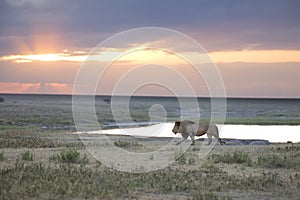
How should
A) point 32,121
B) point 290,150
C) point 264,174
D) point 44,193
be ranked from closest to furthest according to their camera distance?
point 44,193, point 264,174, point 290,150, point 32,121

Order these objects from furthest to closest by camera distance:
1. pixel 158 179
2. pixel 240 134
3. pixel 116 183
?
1. pixel 240 134
2. pixel 158 179
3. pixel 116 183

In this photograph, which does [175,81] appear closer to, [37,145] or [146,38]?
[146,38]

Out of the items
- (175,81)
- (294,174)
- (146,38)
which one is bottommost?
(294,174)

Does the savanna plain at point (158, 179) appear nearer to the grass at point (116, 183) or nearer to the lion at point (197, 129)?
the grass at point (116, 183)

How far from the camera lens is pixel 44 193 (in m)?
11.2

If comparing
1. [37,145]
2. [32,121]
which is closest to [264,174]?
[37,145]

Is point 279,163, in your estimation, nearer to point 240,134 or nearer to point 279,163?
point 279,163

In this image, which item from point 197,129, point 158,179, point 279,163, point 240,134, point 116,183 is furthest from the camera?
point 240,134

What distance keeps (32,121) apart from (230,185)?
40017 millimetres

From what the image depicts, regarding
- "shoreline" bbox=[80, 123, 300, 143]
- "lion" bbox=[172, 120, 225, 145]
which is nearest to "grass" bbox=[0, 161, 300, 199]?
"lion" bbox=[172, 120, 225, 145]

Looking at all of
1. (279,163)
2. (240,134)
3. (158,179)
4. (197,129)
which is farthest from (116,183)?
(240,134)

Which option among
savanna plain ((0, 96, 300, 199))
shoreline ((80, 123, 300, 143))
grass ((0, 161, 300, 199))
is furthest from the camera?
shoreline ((80, 123, 300, 143))

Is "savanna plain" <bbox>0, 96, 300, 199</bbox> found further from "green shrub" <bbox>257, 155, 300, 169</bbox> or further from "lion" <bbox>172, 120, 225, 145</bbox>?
"lion" <bbox>172, 120, 225, 145</bbox>

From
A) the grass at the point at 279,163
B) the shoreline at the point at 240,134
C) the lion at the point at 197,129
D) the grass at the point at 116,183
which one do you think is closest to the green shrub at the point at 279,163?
the grass at the point at 279,163
